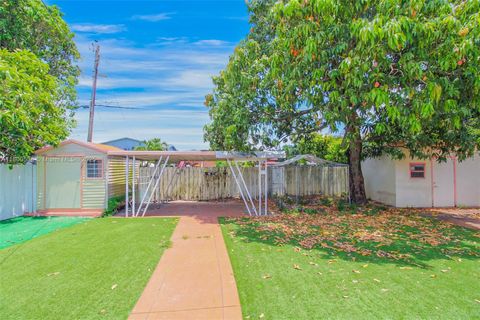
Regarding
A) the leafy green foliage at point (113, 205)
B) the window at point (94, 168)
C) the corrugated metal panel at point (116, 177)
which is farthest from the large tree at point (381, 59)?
the leafy green foliage at point (113, 205)

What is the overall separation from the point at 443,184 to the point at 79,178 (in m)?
14.5

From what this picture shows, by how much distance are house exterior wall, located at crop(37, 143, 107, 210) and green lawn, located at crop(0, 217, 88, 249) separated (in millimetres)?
974

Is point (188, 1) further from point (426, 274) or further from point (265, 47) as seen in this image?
point (426, 274)

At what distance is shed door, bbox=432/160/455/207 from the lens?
12.1 m

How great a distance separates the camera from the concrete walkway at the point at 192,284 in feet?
11.5

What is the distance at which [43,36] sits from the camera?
11.7 m

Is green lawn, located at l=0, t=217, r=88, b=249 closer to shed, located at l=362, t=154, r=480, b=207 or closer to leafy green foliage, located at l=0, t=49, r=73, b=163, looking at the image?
leafy green foliage, located at l=0, t=49, r=73, b=163

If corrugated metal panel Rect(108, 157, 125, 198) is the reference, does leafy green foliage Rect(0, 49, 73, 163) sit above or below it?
above

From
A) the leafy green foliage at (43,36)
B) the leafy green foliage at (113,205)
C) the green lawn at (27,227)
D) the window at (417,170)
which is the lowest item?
the green lawn at (27,227)

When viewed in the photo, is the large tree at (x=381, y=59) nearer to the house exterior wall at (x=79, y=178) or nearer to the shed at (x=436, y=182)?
the shed at (x=436, y=182)

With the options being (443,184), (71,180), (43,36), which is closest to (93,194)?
(71,180)

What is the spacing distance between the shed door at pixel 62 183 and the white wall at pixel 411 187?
1266 centimetres

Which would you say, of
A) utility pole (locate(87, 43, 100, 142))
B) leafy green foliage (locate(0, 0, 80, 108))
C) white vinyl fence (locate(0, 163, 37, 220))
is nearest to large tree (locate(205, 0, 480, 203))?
leafy green foliage (locate(0, 0, 80, 108))

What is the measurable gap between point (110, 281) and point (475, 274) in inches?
223
